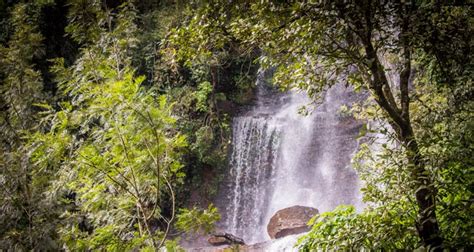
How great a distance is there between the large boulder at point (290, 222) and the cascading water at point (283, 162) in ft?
6.13

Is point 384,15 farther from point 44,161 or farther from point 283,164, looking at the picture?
point 283,164

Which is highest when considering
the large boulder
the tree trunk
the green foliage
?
the green foliage

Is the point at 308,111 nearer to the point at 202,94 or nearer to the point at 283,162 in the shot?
the point at 202,94

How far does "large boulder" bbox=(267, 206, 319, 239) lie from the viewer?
948 cm

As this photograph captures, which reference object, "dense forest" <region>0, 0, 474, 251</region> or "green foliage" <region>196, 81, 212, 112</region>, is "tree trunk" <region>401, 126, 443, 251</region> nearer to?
"dense forest" <region>0, 0, 474, 251</region>

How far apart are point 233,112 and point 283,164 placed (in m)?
3.18

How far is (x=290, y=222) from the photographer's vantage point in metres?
9.73

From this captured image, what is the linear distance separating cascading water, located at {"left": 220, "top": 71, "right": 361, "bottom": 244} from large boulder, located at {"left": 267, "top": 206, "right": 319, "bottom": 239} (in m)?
1.87

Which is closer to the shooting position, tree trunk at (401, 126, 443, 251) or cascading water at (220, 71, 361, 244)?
tree trunk at (401, 126, 443, 251)

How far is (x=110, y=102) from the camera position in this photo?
2875mm

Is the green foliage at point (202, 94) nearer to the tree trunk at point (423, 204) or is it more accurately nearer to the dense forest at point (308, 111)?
the dense forest at point (308, 111)

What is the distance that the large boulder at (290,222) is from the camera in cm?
948

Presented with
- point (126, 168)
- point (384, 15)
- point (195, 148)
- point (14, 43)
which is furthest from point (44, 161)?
point (195, 148)

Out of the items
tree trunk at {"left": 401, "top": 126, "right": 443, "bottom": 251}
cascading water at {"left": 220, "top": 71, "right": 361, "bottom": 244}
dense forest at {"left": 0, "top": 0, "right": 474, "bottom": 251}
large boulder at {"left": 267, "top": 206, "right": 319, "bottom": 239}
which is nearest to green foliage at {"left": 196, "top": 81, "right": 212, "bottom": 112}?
cascading water at {"left": 220, "top": 71, "right": 361, "bottom": 244}
